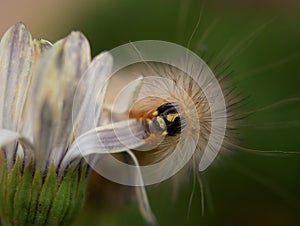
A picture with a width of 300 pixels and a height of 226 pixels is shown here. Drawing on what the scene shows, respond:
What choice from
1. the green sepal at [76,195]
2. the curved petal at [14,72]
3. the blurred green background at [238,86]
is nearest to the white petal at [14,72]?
the curved petal at [14,72]

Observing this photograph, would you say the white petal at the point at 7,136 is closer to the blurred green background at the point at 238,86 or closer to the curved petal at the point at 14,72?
the curved petal at the point at 14,72

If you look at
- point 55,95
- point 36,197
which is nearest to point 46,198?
point 36,197

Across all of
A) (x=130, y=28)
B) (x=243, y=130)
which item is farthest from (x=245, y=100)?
(x=130, y=28)

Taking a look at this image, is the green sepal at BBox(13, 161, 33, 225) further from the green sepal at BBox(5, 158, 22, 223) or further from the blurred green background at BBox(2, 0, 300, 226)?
the blurred green background at BBox(2, 0, 300, 226)

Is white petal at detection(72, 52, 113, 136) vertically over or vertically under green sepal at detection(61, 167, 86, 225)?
over

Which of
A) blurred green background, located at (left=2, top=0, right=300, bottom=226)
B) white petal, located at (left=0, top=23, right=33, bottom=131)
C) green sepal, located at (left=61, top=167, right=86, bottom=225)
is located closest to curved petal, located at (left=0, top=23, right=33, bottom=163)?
white petal, located at (left=0, top=23, right=33, bottom=131)

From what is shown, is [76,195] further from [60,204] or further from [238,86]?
[238,86]

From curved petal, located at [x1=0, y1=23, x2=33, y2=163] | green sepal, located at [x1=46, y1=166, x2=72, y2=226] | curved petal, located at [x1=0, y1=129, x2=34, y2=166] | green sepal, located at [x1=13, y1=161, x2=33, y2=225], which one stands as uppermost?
curved petal, located at [x1=0, y1=23, x2=33, y2=163]
